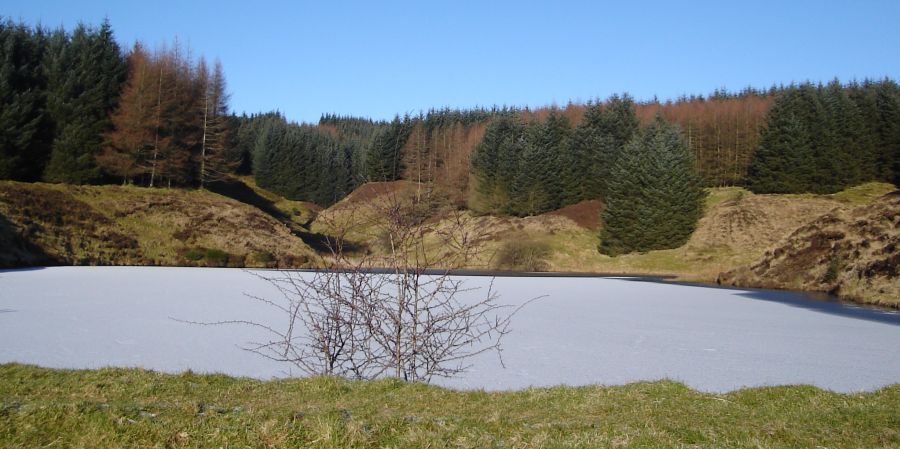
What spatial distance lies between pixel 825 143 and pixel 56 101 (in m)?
58.9

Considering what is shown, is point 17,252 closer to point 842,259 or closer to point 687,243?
point 842,259

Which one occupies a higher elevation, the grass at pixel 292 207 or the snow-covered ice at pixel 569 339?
the grass at pixel 292 207

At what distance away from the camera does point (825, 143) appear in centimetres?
5541

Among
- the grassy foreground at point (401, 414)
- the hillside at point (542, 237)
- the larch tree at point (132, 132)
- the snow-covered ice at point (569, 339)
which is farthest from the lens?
the larch tree at point (132, 132)

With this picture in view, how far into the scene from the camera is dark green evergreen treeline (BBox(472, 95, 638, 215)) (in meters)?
56.6

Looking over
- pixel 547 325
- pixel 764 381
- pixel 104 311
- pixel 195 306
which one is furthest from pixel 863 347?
pixel 104 311

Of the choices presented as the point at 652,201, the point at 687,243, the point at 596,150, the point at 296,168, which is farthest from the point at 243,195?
the point at 687,243

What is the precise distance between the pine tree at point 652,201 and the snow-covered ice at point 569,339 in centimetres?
2653

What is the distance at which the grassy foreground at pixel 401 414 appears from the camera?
4.22 metres

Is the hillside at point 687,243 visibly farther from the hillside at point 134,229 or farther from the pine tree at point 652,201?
the hillside at point 134,229

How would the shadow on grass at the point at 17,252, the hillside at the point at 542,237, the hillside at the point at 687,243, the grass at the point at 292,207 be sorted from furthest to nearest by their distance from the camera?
the grass at the point at 292,207
the hillside at the point at 687,243
the shadow on grass at the point at 17,252
the hillside at the point at 542,237

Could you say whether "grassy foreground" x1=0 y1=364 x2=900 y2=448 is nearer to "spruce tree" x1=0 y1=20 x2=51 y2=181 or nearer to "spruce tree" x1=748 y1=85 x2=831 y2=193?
"spruce tree" x1=0 y1=20 x2=51 y2=181

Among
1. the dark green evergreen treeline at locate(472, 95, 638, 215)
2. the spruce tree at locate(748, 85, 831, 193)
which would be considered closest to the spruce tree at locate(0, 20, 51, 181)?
the dark green evergreen treeline at locate(472, 95, 638, 215)

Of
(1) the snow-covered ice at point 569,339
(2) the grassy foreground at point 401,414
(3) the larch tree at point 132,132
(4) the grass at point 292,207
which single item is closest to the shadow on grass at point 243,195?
(4) the grass at point 292,207
